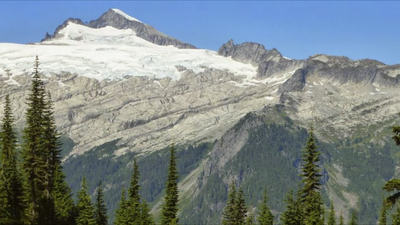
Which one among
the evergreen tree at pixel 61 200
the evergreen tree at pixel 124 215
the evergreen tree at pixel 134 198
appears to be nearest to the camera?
the evergreen tree at pixel 61 200

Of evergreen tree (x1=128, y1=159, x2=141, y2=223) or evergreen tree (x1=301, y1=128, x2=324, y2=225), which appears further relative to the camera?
evergreen tree (x1=128, y1=159, x2=141, y2=223)

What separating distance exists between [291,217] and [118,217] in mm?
23997

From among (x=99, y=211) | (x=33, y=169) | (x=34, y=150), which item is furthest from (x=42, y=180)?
(x=99, y=211)

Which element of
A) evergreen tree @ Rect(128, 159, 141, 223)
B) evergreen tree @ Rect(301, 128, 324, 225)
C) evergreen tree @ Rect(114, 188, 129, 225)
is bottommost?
evergreen tree @ Rect(114, 188, 129, 225)

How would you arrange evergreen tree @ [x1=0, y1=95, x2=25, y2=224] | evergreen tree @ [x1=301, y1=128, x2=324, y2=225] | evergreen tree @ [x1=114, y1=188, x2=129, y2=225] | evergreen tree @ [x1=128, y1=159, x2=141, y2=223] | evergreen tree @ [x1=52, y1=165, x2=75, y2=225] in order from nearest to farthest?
evergreen tree @ [x1=0, y1=95, x2=25, y2=224], evergreen tree @ [x1=301, y1=128, x2=324, y2=225], evergreen tree @ [x1=52, y1=165, x2=75, y2=225], evergreen tree @ [x1=114, y1=188, x2=129, y2=225], evergreen tree @ [x1=128, y1=159, x2=141, y2=223]

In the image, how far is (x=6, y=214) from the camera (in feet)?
178

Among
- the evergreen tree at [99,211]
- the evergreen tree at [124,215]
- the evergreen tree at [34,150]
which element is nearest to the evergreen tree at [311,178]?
the evergreen tree at [34,150]

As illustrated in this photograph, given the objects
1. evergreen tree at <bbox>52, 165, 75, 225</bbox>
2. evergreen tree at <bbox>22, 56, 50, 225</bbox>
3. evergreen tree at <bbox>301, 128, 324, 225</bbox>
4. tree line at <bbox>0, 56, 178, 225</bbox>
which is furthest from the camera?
evergreen tree at <bbox>52, 165, 75, 225</bbox>

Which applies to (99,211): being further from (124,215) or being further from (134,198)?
(134,198)

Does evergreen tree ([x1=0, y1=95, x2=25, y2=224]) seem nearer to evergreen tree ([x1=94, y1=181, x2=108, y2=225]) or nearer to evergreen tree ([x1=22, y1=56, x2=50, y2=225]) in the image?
evergreen tree ([x1=22, y1=56, x2=50, y2=225])

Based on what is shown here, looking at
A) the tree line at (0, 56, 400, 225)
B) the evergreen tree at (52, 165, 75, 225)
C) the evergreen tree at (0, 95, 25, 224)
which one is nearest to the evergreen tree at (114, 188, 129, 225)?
the tree line at (0, 56, 400, 225)

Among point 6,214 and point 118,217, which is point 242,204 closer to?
point 118,217

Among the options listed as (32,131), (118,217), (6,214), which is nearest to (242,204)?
(118,217)

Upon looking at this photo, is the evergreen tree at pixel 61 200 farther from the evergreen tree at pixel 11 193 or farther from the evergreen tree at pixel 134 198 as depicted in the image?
the evergreen tree at pixel 11 193
